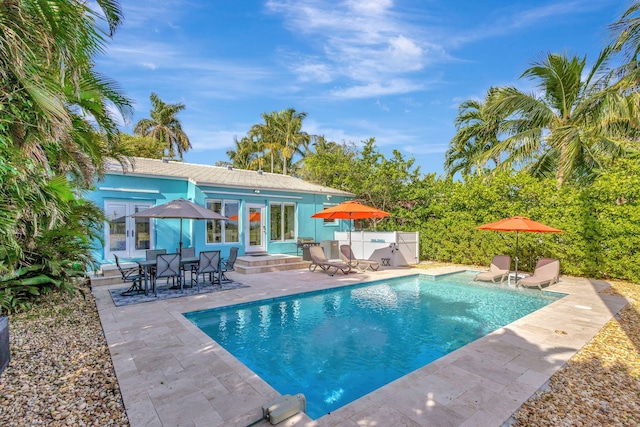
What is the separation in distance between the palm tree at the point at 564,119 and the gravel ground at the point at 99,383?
9284mm

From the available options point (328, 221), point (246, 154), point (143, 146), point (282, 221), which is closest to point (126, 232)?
point (282, 221)

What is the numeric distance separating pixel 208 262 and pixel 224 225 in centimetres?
513

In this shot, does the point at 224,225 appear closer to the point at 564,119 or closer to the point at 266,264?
the point at 266,264

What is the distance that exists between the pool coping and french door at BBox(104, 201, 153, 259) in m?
5.99

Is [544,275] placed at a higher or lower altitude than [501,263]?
lower

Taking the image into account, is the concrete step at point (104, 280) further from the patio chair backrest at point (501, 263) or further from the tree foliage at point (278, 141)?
the tree foliage at point (278, 141)

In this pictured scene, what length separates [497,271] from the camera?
11031mm

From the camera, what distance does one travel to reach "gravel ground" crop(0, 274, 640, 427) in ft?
10.5

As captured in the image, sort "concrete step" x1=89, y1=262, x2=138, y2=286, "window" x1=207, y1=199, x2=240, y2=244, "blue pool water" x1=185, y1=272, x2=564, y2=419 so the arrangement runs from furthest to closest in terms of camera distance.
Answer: "window" x1=207, y1=199, x2=240, y2=244, "concrete step" x1=89, y1=262, x2=138, y2=286, "blue pool water" x1=185, y1=272, x2=564, y2=419

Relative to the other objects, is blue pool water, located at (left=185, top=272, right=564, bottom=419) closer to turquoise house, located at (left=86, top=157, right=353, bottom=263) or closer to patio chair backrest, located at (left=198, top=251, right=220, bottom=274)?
patio chair backrest, located at (left=198, top=251, right=220, bottom=274)

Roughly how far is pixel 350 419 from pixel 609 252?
11.8 m

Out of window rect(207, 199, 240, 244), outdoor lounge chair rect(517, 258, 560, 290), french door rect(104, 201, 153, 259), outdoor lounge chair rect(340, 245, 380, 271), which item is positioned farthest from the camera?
window rect(207, 199, 240, 244)

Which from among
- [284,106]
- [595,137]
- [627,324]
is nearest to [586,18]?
[595,137]

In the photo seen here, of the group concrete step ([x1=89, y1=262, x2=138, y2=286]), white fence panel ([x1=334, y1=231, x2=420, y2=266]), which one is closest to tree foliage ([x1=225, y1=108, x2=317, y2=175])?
white fence panel ([x1=334, y1=231, x2=420, y2=266])
